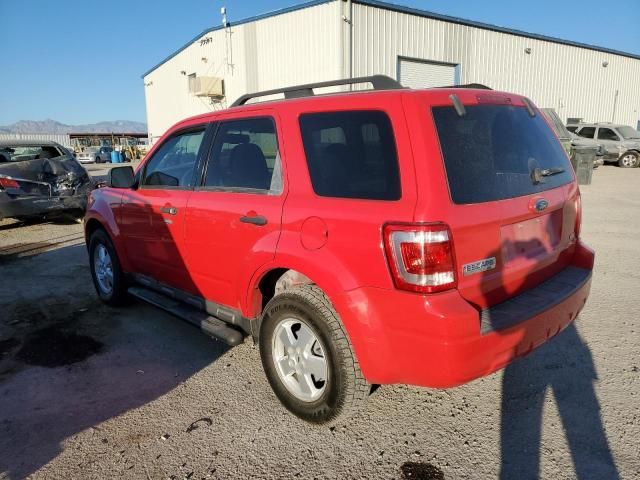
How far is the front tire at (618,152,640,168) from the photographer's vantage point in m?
21.3

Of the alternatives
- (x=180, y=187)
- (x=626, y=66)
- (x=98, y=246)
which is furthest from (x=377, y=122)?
(x=626, y=66)

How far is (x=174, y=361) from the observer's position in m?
3.64

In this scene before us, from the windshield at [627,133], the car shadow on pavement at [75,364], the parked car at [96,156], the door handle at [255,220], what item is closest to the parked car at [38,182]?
the car shadow on pavement at [75,364]

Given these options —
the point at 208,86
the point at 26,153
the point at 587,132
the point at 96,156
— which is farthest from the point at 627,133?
the point at 96,156

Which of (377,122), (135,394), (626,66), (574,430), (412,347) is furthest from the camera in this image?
(626,66)

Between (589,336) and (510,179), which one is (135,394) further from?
(589,336)

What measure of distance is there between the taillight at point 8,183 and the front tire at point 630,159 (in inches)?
914

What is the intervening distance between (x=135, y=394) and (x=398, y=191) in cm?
224

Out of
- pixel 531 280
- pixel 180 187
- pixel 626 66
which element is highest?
pixel 626 66

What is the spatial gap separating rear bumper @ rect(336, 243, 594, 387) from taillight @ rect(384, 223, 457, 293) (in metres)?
0.06

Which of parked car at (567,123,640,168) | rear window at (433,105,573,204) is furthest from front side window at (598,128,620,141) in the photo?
rear window at (433,105,573,204)

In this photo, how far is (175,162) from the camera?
396cm

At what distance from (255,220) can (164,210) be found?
118 centimetres

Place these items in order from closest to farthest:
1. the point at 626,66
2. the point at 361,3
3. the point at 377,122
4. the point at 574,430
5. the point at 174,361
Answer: the point at 377,122 < the point at 574,430 < the point at 174,361 < the point at 361,3 < the point at 626,66
